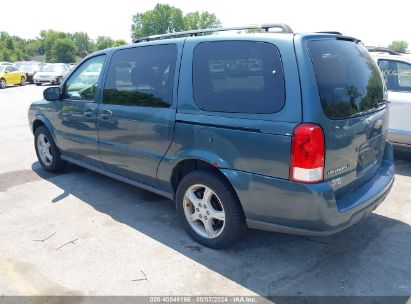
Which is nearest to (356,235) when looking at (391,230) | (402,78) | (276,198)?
(391,230)

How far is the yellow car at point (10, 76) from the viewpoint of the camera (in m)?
24.7

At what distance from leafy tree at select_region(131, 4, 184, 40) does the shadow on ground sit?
11753 centimetres

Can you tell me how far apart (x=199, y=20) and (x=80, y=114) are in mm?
123456

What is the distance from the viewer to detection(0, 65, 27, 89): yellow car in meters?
24.7

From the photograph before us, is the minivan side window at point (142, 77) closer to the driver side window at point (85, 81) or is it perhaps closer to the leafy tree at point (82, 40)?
the driver side window at point (85, 81)

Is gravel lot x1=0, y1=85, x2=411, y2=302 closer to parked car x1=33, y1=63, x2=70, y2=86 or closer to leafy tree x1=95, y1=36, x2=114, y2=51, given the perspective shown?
parked car x1=33, y1=63, x2=70, y2=86

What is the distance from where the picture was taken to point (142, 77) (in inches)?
157

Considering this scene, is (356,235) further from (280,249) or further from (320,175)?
(320,175)

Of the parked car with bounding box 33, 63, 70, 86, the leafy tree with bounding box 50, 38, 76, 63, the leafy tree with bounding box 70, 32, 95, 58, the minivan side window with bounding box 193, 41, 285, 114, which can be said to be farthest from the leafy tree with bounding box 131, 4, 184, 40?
Answer: the minivan side window with bounding box 193, 41, 285, 114

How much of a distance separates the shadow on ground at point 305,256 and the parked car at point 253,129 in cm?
24

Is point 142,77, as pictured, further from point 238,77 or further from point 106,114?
point 238,77

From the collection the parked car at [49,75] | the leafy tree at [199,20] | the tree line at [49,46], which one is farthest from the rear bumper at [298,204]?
the leafy tree at [199,20]

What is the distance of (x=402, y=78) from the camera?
5.75 metres

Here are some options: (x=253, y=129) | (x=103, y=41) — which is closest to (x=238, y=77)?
(x=253, y=129)
